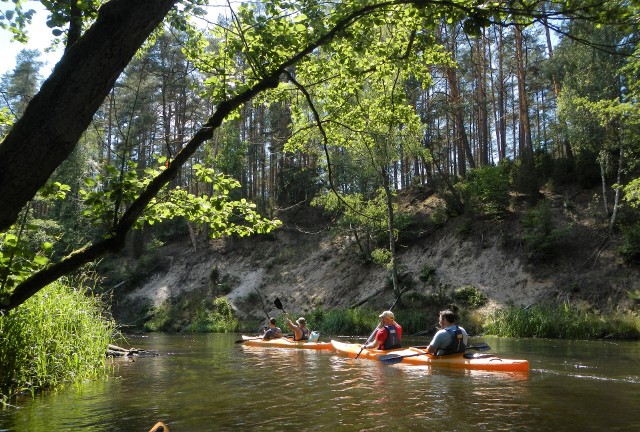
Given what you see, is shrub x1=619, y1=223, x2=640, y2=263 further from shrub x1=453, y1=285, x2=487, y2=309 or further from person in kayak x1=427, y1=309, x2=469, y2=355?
person in kayak x1=427, y1=309, x2=469, y2=355

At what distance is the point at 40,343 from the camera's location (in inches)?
269

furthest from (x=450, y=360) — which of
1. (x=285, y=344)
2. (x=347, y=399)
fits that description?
(x=285, y=344)

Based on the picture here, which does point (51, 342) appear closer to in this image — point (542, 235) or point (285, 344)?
point (285, 344)

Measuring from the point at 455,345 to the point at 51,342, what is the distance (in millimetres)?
6879

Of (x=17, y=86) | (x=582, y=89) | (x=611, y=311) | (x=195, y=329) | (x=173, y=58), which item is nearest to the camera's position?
(x=611, y=311)

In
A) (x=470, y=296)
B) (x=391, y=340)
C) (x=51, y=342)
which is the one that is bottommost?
(x=391, y=340)

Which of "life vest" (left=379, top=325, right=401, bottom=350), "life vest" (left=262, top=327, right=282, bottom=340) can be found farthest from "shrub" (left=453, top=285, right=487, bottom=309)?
"life vest" (left=379, top=325, right=401, bottom=350)

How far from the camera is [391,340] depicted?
11.4 metres

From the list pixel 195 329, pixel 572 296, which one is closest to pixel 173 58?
pixel 195 329

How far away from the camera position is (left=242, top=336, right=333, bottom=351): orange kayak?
45.2ft

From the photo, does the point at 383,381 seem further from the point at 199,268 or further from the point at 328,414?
the point at 199,268

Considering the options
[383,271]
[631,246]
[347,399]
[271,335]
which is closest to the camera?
[347,399]

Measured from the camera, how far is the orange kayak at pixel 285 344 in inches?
543

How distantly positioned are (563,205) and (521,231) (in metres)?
2.08
